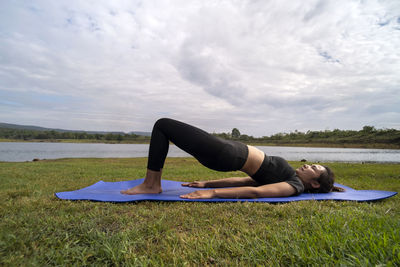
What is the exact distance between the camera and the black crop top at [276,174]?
3074 millimetres

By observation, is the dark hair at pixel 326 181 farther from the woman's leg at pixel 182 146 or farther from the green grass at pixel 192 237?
the woman's leg at pixel 182 146

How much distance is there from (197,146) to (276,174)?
4.34 ft

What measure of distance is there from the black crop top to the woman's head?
26 centimetres

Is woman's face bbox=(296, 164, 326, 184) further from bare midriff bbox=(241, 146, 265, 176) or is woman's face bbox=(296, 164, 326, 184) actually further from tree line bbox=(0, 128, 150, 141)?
tree line bbox=(0, 128, 150, 141)

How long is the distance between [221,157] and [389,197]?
2.79m

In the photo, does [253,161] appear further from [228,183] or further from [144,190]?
[144,190]

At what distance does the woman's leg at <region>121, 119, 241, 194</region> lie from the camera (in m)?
2.72

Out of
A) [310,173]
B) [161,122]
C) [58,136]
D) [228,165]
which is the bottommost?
[58,136]

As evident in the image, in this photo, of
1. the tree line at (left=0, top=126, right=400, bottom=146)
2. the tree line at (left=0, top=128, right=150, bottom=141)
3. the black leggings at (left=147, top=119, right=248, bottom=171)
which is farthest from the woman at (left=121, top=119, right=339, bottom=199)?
the tree line at (left=0, top=128, right=150, bottom=141)

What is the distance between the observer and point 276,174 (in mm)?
3115

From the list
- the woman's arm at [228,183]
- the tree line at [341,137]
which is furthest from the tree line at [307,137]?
the woman's arm at [228,183]

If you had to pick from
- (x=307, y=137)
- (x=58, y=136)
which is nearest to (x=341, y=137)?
(x=307, y=137)

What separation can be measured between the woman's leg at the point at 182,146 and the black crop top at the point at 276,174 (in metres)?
0.51

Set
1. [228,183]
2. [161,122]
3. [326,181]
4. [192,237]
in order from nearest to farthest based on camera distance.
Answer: [192,237] < [161,122] < [326,181] < [228,183]
